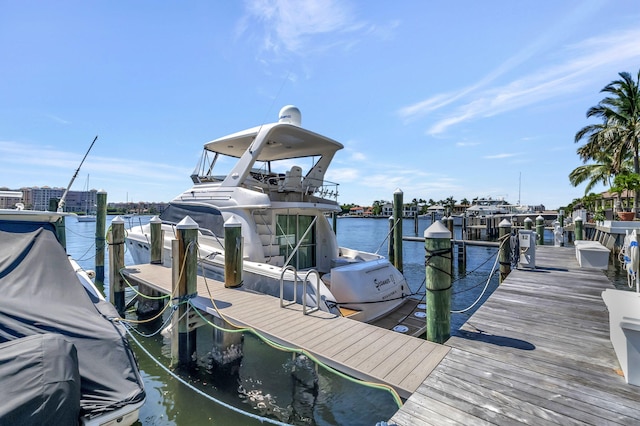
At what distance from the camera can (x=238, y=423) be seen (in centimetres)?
436

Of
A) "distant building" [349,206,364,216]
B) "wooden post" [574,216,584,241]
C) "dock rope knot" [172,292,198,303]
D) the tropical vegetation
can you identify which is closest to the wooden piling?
"dock rope knot" [172,292,198,303]

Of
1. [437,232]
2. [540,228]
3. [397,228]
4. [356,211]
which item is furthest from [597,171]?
[356,211]

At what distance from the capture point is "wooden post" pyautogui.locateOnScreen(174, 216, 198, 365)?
561 centimetres

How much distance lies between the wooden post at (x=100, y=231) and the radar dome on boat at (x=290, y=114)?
730 centimetres

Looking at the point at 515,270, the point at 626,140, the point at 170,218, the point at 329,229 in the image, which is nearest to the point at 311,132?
the point at 329,229

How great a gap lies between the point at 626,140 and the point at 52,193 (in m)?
37.9

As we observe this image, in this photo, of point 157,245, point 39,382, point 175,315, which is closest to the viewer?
point 39,382

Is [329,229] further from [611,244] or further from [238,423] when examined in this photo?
[611,244]

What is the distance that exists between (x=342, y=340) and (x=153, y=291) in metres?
6.86

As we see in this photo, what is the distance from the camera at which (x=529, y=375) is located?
2.89 metres

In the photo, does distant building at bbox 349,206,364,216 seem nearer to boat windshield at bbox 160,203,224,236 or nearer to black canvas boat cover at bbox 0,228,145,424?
boat windshield at bbox 160,203,224,236

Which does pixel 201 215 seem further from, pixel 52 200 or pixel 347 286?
pixel 52 200

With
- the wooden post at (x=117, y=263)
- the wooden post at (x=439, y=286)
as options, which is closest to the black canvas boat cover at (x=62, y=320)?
the wooden post at (x=439, y=286)

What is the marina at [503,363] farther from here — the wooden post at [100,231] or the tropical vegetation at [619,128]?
the tropical vegetation at [619,128]
